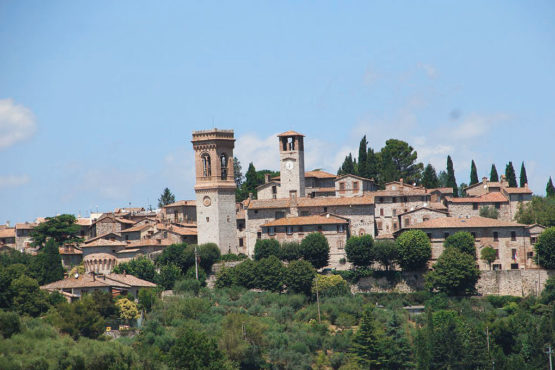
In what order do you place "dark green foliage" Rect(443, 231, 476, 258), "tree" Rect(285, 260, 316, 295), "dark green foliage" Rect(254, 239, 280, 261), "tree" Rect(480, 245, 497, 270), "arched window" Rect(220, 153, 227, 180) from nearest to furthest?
"tree" Rect(285, 260, 316, 295)
"dark green foliage" Rect(443, 231, 476, 258)
"tree" Rect(480, 245, 497, 270)
"dark green foliage" Rect(254, 239, 280, 261)
"arched window" Rect(220, 153, 227, 180)

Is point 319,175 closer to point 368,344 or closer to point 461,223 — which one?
point 461,223

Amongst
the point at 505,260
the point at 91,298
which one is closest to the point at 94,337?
the point at 91,298

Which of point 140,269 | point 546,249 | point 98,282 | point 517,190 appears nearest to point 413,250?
point 546,249

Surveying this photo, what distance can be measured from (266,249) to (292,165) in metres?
11.9

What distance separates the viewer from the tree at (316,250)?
295ft

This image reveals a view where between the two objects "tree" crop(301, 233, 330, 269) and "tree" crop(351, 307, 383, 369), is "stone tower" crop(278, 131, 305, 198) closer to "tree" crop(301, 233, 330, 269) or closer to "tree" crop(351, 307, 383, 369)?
"tree" crop(301, 233, 330, 269)

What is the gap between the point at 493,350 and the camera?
3118 inches

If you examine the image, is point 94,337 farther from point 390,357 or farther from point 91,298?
point 390,357

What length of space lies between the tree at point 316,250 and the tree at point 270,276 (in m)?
2.61

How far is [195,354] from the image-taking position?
232 ft

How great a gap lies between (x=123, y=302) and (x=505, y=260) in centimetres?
2776

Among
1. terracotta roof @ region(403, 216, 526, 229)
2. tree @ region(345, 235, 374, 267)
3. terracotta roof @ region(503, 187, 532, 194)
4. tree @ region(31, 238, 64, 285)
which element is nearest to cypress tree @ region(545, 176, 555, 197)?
terracotta roof @ region(503, 187, 532, 194)

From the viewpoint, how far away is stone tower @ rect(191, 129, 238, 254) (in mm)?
94188

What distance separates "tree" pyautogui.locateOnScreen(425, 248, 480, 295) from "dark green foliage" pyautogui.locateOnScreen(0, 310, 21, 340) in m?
31.5
